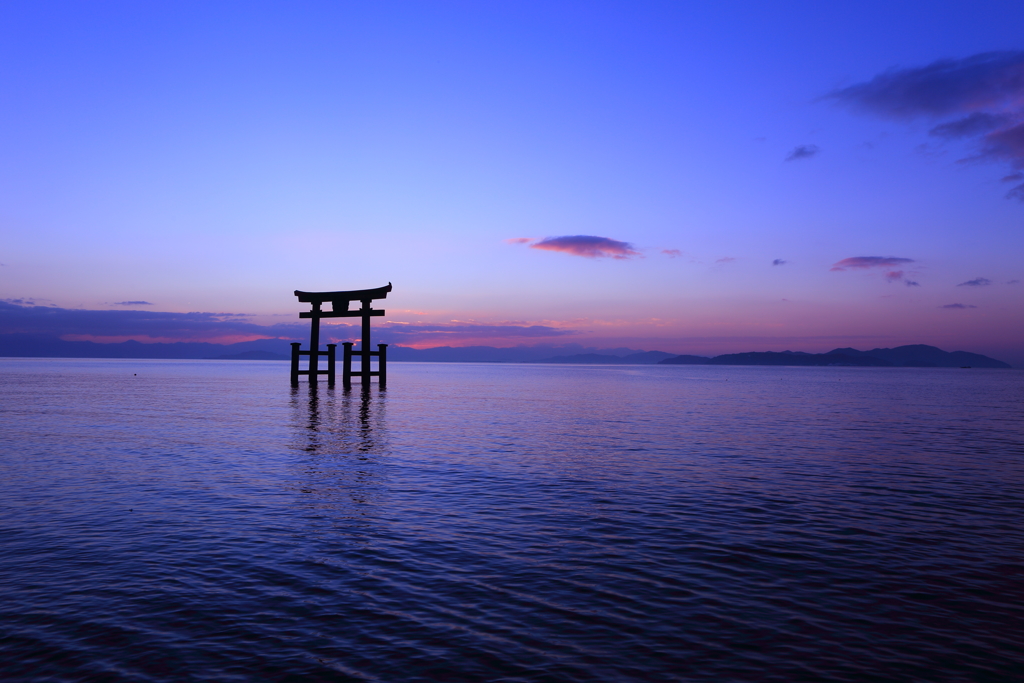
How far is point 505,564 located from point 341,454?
37.3 ft

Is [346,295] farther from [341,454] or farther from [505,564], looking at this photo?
[505,564]

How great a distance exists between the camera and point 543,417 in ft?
108

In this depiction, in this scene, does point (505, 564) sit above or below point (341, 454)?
above

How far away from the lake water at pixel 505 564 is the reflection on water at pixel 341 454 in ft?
A: 0.45

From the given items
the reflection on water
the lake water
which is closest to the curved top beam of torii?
the reflection on water

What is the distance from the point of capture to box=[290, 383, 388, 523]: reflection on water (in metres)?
12.8

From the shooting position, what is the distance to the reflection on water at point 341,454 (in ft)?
42.0

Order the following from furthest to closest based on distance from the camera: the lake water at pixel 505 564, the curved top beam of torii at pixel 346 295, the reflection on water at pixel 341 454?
the curved top beam of torii at pixel 346 295, the reflection on water at pixel 341 454, the lake water at pixel 505 564

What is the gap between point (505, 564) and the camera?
28.7ft

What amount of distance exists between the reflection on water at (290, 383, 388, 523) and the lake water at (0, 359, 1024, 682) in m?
0.14

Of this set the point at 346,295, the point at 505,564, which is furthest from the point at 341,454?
the point at 346,295

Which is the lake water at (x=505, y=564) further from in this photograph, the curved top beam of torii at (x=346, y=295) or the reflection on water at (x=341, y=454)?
the curved top beam of torii at (x=346, y=295)

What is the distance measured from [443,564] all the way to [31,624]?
15.2 feet

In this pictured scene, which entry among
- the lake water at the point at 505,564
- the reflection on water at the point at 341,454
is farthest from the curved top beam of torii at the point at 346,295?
the lake water at the point at 505,564
